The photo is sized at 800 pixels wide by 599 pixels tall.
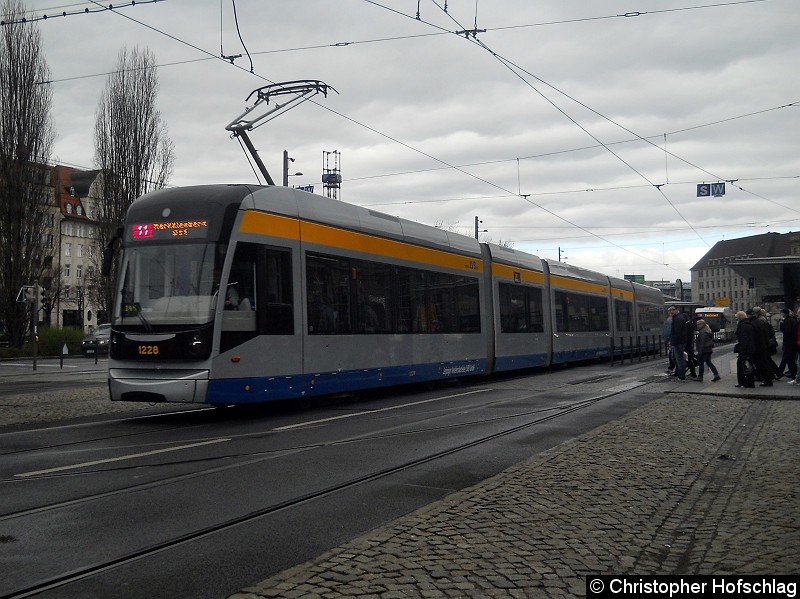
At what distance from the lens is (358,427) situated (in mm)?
12359

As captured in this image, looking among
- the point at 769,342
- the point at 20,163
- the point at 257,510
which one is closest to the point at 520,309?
the point at 769,342

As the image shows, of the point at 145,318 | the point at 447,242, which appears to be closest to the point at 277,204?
the point at 145,318

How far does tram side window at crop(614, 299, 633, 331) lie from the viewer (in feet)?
118

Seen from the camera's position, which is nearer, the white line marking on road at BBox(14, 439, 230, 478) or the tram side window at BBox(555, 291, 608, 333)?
the white line marking on road at BBox(14, 439, 230, 478)

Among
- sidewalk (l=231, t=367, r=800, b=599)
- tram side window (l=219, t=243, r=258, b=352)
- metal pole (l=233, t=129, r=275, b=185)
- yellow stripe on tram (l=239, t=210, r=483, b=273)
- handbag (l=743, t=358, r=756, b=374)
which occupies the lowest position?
sidewalk (l=231, t=367, r=800, b=599)

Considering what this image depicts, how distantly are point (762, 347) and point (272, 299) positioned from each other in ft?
37.8

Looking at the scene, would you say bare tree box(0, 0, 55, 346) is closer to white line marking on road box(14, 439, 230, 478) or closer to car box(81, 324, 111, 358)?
car box(81, 324, 111, 358)

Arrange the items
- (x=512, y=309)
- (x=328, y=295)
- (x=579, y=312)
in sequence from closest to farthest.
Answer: (x=328, y=295) < (x=512, y=309) < (x=579, y=312)

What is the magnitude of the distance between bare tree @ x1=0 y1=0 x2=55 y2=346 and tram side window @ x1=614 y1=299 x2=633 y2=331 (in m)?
29.4

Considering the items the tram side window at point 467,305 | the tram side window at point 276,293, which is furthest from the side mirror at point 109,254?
the tram side window at point 467,305

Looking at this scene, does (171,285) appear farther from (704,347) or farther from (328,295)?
(704,347)

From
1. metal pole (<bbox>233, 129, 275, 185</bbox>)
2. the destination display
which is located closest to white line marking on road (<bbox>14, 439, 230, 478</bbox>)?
the destination display

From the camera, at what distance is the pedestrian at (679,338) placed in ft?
70.6

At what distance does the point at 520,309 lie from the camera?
2430 centimetres
